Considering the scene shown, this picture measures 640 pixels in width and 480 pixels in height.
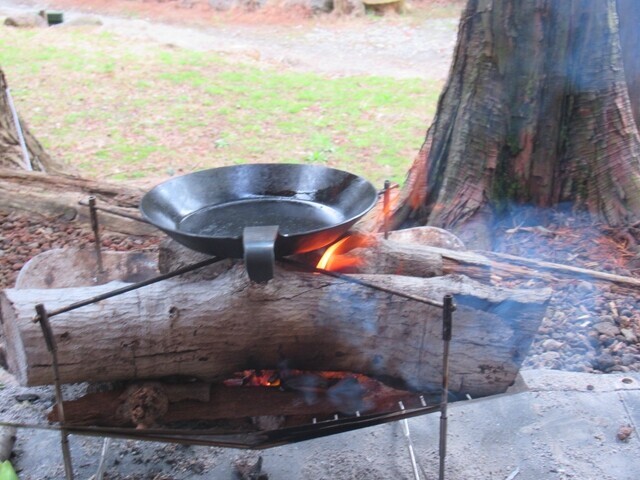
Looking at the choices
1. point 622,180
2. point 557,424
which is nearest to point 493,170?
point 622,180

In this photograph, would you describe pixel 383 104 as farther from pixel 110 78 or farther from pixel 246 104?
pixel 110 78

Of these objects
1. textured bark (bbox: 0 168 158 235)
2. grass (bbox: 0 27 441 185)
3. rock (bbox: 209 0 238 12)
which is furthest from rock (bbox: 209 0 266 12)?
textured bark (bbox: 0 168 158 235)

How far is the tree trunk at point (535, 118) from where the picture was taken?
3.30 metres

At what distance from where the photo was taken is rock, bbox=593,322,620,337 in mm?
2910

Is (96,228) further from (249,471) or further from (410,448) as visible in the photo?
(410,448)

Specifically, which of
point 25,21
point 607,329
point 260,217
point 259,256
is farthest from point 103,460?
point 25,21

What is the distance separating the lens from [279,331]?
197cm

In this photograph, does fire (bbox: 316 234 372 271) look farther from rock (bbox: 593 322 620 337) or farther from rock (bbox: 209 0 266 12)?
rock (bbox: 209 0 266 12)

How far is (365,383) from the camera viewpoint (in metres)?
2.08

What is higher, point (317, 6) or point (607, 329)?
point (317, 6)

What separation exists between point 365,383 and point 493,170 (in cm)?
185

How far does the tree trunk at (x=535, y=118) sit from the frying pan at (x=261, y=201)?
1.49 meters

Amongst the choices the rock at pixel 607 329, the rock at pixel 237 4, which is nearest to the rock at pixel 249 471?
the rock at pixel 607 329

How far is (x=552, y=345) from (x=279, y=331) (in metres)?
1.52
